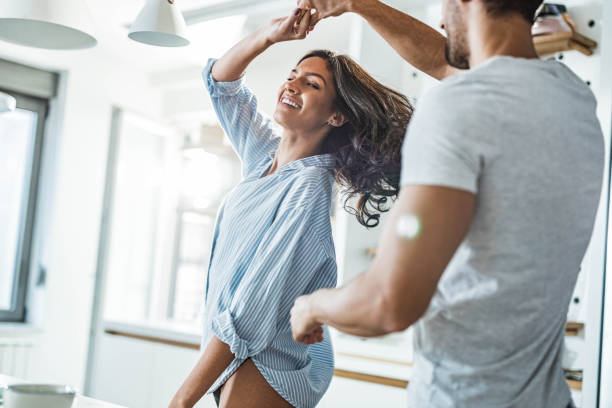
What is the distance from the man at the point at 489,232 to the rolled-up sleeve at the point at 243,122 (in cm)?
73

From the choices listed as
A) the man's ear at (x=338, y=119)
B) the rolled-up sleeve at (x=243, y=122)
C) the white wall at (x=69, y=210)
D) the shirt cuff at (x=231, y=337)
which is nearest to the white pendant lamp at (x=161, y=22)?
the rolled-up sleeve at (x=243, y=122)

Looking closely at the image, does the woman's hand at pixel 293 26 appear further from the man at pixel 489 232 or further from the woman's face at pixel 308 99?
the man at pixel 489 232

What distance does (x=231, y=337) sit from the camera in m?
1.17

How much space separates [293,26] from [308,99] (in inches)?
7.1

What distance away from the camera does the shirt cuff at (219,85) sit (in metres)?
1.50

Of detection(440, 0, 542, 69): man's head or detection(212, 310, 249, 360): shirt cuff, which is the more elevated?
detection(440, 0, 542, 69): man's head

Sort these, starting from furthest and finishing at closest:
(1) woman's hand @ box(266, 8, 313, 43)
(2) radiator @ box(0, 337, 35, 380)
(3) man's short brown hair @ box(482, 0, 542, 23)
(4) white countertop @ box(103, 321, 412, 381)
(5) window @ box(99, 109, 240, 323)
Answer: (5) window @ box(99, 109, 240, 323), (2) radiator @ box(0, 337, 35, 380), (4) white countertop @ box(103, 321, 412, 381), (1) woman's hand @ box(266, 8, 313, 43), (3) man's short brown hair @ box(482, 0, 542, 23)

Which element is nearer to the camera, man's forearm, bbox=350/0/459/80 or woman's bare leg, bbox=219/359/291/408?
woman's bare leg, bbox=219/359/291/408

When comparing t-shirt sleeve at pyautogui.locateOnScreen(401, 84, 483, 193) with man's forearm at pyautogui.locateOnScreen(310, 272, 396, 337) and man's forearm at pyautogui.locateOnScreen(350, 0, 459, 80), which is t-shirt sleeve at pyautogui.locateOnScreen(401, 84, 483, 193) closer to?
man's forearm at pyautogui.locateOnScreen(310, 272, 396, 337)

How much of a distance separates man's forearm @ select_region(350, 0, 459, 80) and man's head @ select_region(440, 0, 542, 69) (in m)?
0.40

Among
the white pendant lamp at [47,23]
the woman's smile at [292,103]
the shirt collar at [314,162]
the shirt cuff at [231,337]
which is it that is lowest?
the shirt cuff at [231,337]

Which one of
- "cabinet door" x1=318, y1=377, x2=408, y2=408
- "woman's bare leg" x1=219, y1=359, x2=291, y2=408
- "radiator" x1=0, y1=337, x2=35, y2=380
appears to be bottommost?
"radiator" x1=0, y1=337, x2=35, y2=380

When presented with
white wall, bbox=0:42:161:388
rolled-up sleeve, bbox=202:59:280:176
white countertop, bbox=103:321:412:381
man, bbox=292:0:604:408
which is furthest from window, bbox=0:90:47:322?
man, bbox=292:0:604:408

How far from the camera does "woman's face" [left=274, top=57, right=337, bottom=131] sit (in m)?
1.41
